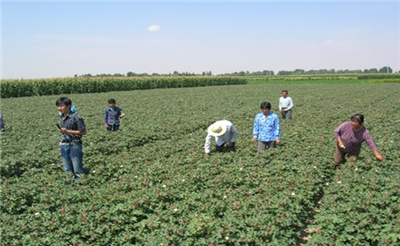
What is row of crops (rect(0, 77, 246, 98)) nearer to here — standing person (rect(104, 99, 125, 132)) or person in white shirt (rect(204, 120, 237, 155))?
standing person (rect(104, 99, 125, 132))

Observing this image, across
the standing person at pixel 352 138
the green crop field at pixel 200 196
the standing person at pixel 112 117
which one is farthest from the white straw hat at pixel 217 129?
the standing person at pixel 112 117

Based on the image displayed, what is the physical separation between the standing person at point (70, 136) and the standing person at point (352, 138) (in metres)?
5.43

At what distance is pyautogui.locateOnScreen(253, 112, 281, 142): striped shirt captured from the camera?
8703 millimetres

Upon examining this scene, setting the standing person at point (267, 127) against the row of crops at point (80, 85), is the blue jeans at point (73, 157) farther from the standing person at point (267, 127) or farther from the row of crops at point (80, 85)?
the row of crops at point (80, 85)

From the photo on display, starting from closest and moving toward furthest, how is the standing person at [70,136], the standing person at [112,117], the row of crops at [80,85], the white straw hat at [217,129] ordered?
the standing person at [70,136], the white straw hat at [217,129], the standing person at [112,117], the row of crops at [80,85]

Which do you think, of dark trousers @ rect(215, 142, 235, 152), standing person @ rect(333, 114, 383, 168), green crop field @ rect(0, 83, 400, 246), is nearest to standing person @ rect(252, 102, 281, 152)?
green crop field @ rect(0, 83, 400, 246)

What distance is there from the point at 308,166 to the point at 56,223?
5.16 m

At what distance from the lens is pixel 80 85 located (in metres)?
40.9

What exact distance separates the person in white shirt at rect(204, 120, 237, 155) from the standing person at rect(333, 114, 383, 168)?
8.03 ft

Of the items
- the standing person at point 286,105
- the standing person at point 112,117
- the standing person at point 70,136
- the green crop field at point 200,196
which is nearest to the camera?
the green crop field at point 200,196

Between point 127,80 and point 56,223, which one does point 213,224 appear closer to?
point 56,223

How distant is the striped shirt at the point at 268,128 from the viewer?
8.70m

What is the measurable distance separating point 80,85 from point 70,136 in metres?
35.8

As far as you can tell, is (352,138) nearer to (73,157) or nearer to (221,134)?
(221,134)
